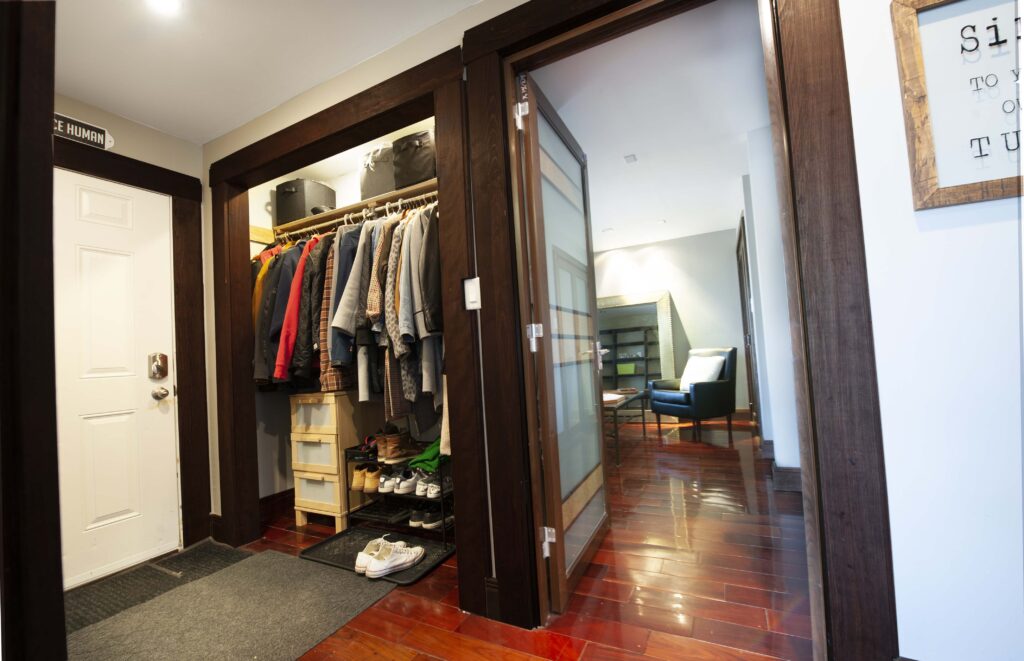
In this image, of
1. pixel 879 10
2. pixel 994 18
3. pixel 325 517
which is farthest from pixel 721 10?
pixel 325 517

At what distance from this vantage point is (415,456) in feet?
7.65

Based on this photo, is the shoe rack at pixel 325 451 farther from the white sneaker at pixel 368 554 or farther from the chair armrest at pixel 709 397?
the chair armrest at pixel 709 397

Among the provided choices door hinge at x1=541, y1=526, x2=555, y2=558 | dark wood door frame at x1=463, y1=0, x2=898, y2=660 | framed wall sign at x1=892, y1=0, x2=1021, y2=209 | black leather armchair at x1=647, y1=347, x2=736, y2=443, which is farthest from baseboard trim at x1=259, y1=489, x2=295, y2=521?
black leather armchair at x1=647, y1=347, x2=736, y2=443

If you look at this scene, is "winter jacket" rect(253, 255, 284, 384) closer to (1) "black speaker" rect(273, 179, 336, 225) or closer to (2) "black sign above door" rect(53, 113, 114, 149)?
(1) "black speaker" rect(273, 179, 336, 225)

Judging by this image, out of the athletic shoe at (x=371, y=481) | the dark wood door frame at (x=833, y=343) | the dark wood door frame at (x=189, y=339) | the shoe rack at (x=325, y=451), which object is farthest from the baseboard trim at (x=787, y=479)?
the dark wood door frame at (x=189, y=339)

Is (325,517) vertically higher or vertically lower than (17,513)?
lower

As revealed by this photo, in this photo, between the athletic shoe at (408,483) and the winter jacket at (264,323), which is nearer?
the athletic shoe at (408,483)

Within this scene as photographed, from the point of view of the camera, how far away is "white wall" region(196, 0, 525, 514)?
A: 5.25ft

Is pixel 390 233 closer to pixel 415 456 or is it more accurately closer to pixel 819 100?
pixel 415 456

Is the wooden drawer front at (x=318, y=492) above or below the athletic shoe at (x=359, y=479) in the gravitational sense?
below

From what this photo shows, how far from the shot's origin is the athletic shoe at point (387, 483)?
222cm

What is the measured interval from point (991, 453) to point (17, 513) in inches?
60.3

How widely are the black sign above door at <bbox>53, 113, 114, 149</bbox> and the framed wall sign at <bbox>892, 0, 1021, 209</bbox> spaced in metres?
3.13

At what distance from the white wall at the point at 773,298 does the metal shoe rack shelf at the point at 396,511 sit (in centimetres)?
212
